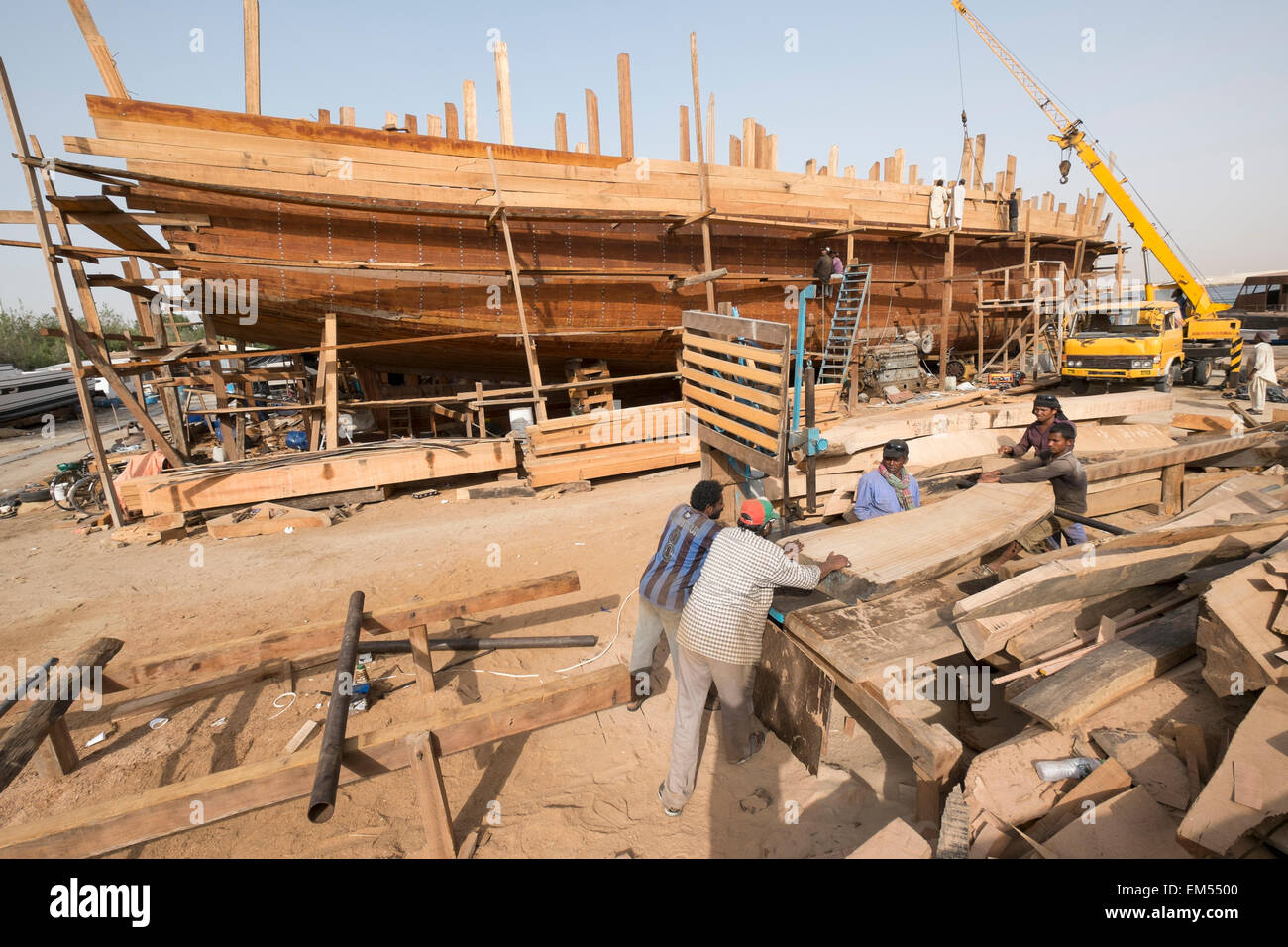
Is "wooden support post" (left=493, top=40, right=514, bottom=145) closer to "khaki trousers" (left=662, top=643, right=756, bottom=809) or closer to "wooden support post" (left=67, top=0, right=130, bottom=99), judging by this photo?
"wooden support post" (left=67, top=0, right=130, bottom=99)

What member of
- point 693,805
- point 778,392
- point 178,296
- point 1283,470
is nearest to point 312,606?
point 693,805

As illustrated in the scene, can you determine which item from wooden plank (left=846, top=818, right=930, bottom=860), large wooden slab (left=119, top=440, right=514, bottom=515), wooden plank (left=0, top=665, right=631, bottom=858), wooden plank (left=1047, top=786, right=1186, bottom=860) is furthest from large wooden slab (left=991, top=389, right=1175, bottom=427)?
wooden plank (left=0, top=665, right=631, bottom=858)

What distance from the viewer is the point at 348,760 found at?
94.7 inches

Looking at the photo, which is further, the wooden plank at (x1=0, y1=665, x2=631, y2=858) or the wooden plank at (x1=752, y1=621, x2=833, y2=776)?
the wooden plank at (x1=752, y1=621, x2=833, y2=776)

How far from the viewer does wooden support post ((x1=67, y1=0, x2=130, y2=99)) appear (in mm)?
6965

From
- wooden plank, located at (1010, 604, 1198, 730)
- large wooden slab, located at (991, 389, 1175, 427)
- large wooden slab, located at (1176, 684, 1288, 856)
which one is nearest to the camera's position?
large wooden slab, located at (1176, 684, 1288, 856)

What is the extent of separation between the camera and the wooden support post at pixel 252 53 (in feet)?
24.7

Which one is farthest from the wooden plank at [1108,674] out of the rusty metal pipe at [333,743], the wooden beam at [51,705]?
the wooden beam at [51,705]

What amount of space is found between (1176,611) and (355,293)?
31.3 ft

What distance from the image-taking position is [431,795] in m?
2.62

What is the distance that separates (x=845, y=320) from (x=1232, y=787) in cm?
1165

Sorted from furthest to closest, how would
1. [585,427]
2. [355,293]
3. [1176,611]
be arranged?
[585,427], [355,293], [1176,611]

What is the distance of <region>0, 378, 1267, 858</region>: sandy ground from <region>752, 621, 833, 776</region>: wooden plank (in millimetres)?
232

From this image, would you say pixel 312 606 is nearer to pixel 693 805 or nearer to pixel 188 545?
pixel 188 545
